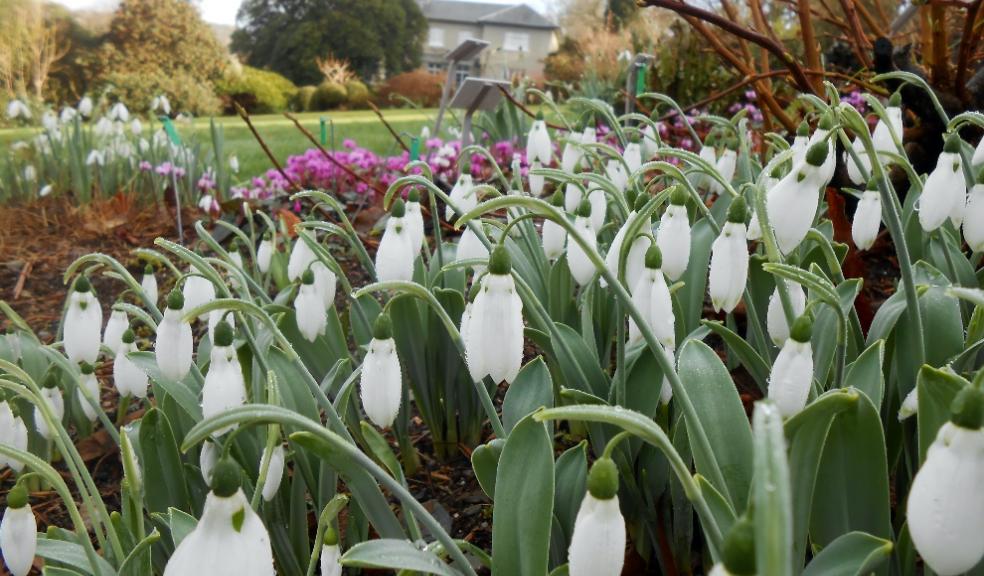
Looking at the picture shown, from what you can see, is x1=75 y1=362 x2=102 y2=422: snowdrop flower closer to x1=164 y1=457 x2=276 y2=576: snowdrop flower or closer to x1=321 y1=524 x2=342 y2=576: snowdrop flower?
x1=321 y1=524 x2=342 y2=576: snowdrop flower

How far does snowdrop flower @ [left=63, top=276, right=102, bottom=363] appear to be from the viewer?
4.91 ft

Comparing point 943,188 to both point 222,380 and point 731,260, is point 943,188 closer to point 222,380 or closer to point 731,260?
point 731,260

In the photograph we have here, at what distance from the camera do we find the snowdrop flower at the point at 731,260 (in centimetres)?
109

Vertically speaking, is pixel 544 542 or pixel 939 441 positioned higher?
pixel 939 441

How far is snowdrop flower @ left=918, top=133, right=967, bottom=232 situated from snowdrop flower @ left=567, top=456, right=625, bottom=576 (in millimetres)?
952

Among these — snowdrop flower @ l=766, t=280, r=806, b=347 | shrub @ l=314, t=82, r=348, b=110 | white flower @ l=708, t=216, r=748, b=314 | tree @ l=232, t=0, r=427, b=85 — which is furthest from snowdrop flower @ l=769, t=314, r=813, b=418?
tree @ l=232, t=0, r=427, b=85

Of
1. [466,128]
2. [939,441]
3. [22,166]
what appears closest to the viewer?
[939,441]

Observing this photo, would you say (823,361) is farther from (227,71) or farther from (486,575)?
(227,71)

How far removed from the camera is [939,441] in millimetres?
630

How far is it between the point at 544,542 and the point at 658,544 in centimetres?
45

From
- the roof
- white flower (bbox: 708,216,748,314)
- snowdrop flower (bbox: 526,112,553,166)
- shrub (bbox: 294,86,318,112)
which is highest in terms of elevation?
the roof

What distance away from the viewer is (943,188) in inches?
51.4

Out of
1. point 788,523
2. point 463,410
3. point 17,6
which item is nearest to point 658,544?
point 463,410

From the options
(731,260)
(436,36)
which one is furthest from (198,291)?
(436,36)
